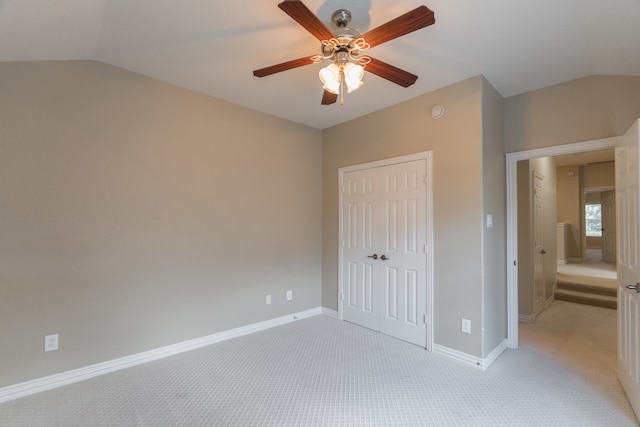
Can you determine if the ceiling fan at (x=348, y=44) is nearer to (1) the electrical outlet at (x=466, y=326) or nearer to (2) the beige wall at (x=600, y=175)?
(1) the electrical outlet at (x=466, y=326)

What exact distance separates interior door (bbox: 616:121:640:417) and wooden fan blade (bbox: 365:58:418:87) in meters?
1.53

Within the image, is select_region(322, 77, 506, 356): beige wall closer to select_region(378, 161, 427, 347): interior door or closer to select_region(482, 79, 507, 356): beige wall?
select_region(482, 79, 507, 356): beige wall

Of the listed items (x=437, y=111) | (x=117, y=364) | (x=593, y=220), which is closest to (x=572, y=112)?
(x=437, y=111)

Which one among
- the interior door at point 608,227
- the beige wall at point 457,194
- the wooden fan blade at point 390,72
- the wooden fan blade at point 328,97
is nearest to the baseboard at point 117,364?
the beige wall at point 457,194

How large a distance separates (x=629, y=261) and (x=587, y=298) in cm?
320

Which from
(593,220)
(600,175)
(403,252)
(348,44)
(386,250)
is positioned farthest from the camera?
(593,220)

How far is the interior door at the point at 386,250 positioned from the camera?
3.11 meters

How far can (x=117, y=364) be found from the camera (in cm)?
253

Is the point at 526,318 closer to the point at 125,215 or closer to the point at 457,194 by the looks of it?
the point at 457,194

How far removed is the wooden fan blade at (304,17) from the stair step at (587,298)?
17.8 feet

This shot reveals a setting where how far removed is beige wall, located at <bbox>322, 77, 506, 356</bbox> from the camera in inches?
105

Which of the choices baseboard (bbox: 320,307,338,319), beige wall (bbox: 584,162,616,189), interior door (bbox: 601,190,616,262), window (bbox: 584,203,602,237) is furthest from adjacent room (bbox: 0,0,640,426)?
window (bbox: 584,203,602,237)

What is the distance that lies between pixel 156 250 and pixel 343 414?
7.16 ft

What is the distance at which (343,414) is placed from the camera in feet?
6.50
